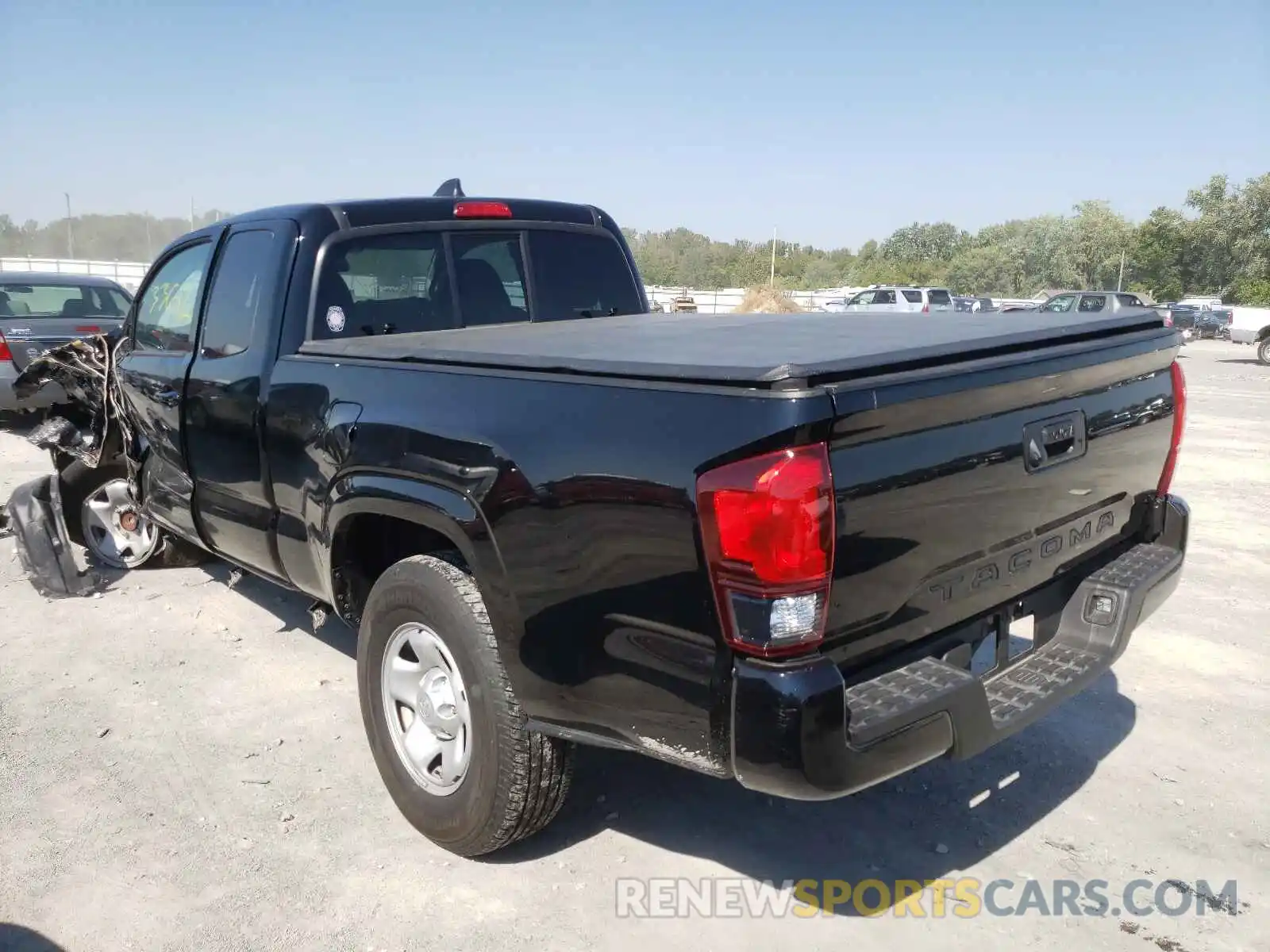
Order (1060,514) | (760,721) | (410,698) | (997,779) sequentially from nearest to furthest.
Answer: (760,721) < (1060,514) < (410,698) < (997,779)

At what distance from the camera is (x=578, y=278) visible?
4.67 metres

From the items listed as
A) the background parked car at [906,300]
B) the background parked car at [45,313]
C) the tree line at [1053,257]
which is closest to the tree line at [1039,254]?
the tree line at [1053,257]

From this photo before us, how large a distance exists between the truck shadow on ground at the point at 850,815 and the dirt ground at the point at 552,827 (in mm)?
10

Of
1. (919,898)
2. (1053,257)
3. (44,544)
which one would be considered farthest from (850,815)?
(1053,257)

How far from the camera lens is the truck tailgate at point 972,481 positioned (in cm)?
212

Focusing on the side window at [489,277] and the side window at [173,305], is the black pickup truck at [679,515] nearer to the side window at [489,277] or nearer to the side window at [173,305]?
the side window at [489,277]

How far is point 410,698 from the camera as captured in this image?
3.07 meters

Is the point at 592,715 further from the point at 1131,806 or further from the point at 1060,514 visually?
the point at 1131,806

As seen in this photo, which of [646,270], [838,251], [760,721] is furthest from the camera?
[838,251]

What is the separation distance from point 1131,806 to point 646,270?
68.4m

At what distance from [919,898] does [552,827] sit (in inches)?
46.0

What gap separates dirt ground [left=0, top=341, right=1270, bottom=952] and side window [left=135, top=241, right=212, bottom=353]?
1.53m

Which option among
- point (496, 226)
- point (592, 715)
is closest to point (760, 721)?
point (592, 715)

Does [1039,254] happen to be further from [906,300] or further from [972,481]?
[972,481]
